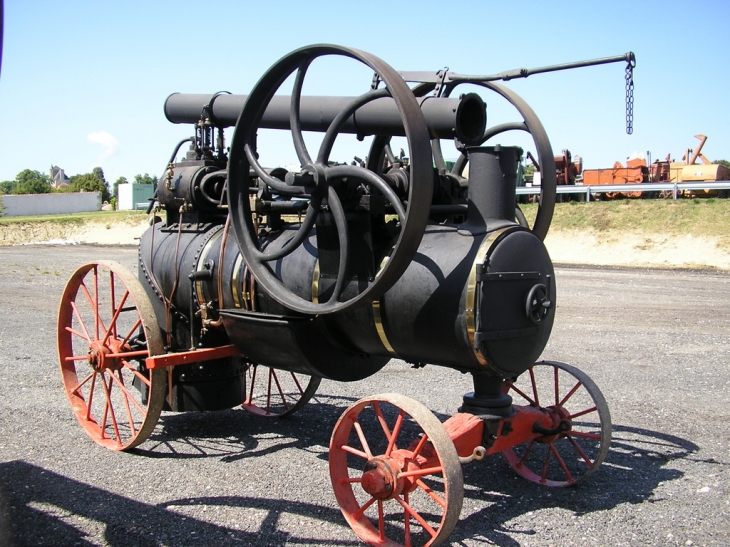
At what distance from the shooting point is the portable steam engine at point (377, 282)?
3365 mm

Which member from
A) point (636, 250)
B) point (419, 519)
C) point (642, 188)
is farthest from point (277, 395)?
point (642, 188)

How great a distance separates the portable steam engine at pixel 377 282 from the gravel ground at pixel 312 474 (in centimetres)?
22

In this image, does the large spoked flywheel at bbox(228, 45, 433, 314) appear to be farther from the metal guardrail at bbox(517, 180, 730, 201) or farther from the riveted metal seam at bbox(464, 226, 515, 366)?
the metal guardrail at bbox(517, 180, 730, 201)

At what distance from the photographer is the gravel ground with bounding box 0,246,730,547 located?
3592mm

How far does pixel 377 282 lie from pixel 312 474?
1.66 metres

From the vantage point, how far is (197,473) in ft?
14.5

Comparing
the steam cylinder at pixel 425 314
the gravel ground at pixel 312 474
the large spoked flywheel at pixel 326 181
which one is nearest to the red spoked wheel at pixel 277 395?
the gravel ground at pixel 312 474

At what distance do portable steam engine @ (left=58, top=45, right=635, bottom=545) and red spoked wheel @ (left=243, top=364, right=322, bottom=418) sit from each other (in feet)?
2.18

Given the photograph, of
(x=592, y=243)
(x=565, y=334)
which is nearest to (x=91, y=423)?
(x=565, y=334)

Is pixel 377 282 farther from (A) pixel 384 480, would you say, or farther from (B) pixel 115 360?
(B) pixel 115 360

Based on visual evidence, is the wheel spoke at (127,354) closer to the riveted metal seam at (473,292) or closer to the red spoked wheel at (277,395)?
the red spoked wheel at (277,395)

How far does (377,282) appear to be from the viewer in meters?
3.19

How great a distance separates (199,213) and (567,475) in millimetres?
2709

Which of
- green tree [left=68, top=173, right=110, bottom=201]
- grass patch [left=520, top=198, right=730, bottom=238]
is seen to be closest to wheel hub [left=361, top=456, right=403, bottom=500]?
grass patch [left=520, top=198, right=730, bottom=238]
